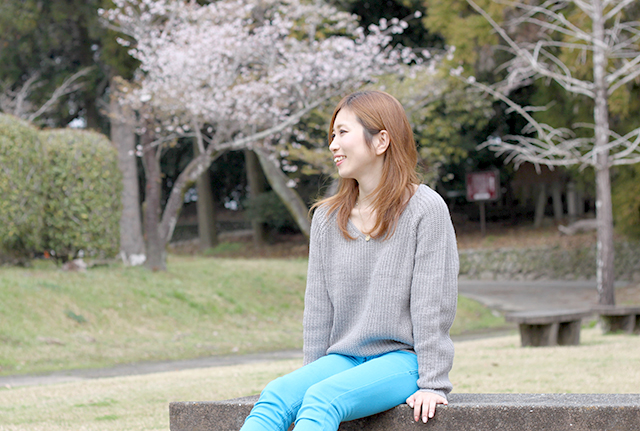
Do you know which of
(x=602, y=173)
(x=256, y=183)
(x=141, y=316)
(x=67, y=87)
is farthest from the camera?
(x=256, y=183)

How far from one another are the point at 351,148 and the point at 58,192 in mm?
9842

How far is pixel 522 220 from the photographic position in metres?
26.8

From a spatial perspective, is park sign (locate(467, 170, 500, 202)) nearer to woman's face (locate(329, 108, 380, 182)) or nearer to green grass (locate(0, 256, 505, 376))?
green grass (locate(0, 256, 505, 376))

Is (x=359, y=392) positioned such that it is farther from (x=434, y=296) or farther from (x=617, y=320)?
(x=617, y=320)

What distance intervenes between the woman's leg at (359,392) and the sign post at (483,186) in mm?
20750

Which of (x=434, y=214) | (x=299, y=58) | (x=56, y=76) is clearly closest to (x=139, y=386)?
(x=434, y=214)

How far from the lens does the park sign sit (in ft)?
74.2

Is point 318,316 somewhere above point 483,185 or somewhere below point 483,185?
above

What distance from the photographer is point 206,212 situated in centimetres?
2453

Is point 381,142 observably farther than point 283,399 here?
Yes

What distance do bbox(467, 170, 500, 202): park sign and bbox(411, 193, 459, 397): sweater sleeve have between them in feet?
68.4

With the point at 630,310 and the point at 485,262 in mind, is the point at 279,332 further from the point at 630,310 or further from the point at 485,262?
the point at 485,262

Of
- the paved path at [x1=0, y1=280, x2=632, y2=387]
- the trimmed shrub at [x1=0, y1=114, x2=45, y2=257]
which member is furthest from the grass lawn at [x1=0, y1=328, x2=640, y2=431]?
the trimmed shrub at [x1=0, y1=114, x2=45, y2=257]

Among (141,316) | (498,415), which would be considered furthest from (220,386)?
(141,316)
